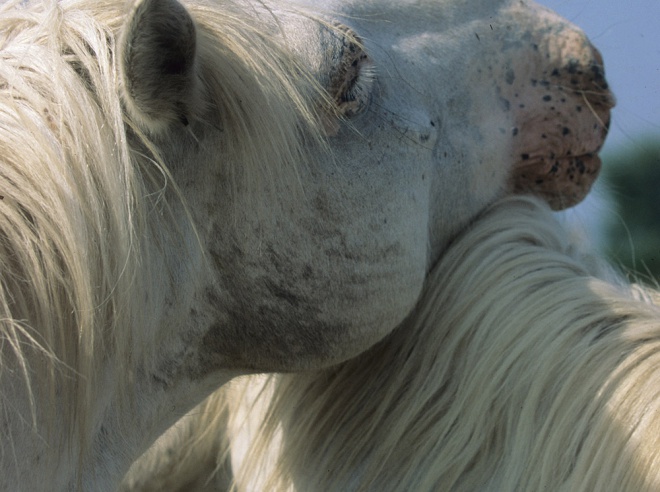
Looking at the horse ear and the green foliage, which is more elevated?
the horse ear

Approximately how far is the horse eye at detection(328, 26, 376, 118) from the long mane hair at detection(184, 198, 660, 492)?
1.12ft

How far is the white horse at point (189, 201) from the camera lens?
2.75 ft

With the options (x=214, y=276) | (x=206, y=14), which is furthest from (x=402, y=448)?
(x=206, y=14)

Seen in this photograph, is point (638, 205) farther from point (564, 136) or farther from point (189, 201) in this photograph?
point (189, 201)

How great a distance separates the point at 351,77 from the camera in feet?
3.56

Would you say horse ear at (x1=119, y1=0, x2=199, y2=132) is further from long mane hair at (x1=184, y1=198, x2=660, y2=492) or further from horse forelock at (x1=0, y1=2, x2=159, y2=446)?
long mane hair at (x1=184, y1=198, x2=660, y2=492)

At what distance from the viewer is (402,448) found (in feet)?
3.93

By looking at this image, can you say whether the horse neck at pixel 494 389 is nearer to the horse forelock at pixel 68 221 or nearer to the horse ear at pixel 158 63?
the horse forelock at pixel 68 221

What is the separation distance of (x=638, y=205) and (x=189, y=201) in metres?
2.49

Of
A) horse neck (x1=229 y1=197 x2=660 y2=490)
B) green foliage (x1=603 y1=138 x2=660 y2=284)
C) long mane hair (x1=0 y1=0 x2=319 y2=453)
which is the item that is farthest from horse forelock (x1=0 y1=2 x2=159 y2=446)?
green foliage (x1=603 y1=138 x2=660 y2=284)

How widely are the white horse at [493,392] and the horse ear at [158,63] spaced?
1.84 ft

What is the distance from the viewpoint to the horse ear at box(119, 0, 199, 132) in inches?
32.5

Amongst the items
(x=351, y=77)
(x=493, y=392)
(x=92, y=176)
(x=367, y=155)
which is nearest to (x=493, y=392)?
(x=493, y=392)

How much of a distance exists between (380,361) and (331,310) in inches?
10.9
